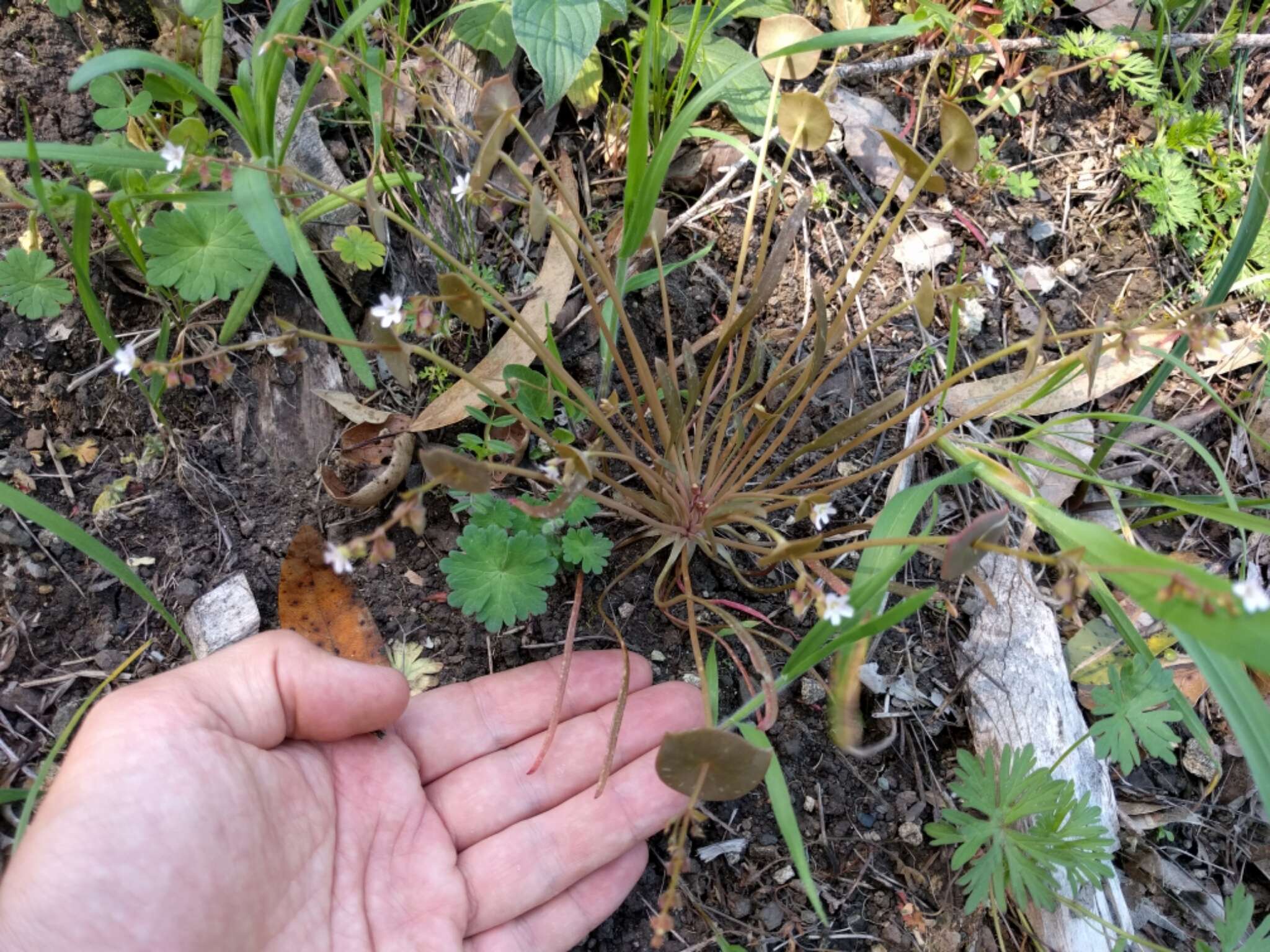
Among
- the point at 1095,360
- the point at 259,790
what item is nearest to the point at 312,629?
the point at 259,790

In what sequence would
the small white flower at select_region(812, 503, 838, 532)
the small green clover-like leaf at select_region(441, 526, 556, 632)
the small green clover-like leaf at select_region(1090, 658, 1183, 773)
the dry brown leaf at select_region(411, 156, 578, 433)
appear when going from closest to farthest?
the small white flower at select_region(812, 503, 838, 532)
the small green clover-like leaf at select_region(1090, 658, 1183, 773)
the small green clover-like leaf at select_region(441, 526, 556, 632)
the dry brown leaf at select_region(411, 156, 578, 433)

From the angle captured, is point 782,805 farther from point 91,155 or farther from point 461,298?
point 91,155

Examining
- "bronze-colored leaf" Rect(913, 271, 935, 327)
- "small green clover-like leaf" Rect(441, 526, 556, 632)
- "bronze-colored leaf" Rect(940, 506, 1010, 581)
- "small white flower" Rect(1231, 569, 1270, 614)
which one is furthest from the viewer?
"small green clover-like leaf" Rect(441, 526, 556, 632)

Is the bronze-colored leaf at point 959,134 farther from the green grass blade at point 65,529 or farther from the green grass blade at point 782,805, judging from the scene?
the green grass blade at point 65,529

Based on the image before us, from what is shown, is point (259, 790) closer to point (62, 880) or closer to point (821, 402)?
point (62, 880)

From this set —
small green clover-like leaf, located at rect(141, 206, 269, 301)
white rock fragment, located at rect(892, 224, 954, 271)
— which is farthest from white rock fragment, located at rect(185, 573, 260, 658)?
white rock fragment, located at rect(892, 224, 954, 271)

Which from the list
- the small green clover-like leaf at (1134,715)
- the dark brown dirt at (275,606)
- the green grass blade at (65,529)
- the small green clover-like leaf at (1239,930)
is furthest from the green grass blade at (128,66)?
the small green clover-like leaf at (1239,930)

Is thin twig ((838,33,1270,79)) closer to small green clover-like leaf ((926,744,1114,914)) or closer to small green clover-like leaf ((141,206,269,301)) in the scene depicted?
small green clover-like leaf ((141,206,269,301))
